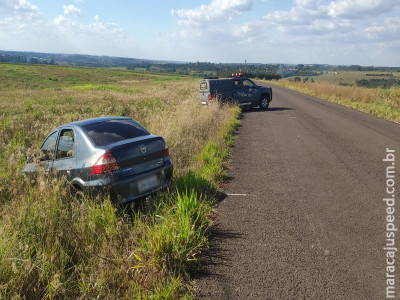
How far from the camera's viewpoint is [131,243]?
4055 millimetres

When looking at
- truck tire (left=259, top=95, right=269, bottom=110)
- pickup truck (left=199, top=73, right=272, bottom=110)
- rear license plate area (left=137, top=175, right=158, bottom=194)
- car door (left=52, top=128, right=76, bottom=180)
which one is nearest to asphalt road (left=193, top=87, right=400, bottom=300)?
rear license plate area (left=137, top=175, right=158, bottom=194)

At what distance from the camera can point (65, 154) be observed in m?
5.62

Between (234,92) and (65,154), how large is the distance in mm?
15184

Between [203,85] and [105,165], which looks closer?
[105,165]

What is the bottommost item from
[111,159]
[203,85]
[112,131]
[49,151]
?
[49,151]

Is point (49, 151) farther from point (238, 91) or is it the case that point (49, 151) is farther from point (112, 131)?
point (238, 91)

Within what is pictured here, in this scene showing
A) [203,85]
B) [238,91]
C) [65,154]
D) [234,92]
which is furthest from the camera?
[238,91]

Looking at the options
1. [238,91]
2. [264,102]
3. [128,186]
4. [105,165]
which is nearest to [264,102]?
[264,102]

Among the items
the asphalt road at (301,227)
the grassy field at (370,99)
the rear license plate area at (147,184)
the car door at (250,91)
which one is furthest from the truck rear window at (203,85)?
the rear license plate area at (147,184)

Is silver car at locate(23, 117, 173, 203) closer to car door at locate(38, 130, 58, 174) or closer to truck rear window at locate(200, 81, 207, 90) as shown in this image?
car door at locate(38, 130, 58, 174)

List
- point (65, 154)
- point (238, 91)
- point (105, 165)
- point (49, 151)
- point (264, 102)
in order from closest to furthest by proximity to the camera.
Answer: point (105, 165), point (65, 154), point (49, 151), point (238, 91), point (264, 102)

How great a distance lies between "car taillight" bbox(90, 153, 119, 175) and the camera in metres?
4.88

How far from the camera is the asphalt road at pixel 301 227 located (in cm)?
342

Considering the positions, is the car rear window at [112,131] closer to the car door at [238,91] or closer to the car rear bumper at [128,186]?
the car rear bumper at [128,186]
